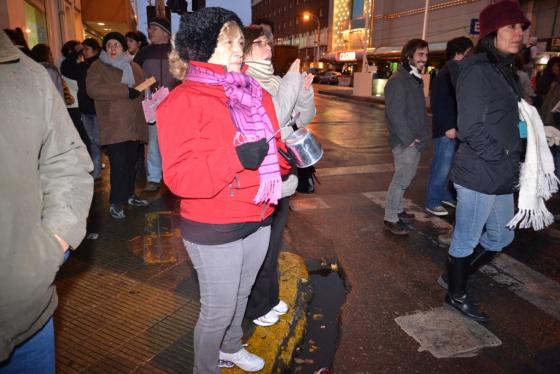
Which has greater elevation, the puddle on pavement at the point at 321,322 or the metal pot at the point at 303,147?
Result: the metal pot at the point at 303,147

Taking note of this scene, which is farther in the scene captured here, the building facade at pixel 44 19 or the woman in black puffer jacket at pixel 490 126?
the building facade at pixel 44 19

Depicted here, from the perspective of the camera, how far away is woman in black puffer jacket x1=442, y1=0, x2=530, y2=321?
9.12ft

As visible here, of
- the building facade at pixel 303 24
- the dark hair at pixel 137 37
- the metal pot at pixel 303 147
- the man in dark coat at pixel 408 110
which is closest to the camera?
the metal pot at pixel 303 147

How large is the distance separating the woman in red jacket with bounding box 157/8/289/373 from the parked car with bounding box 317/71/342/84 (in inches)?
1723

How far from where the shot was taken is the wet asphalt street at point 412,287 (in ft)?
8.97

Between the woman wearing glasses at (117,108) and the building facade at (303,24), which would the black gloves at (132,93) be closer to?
the woman wearing glasses at (117,108)

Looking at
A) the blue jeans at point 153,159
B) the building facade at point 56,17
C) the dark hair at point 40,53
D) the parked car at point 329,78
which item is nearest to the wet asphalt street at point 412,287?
the blue jeans at point 153,159

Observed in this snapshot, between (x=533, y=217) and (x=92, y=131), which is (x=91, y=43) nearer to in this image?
(x=92, y=131)

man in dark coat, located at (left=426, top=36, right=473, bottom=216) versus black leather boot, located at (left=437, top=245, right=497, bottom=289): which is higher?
man in dark coat, located at (left=426, top=36, right=473, bottom=216)

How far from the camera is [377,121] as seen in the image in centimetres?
1509

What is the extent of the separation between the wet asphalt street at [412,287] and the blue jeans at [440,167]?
0.27 meters

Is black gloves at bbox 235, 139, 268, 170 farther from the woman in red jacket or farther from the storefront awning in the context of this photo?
the storefront awning

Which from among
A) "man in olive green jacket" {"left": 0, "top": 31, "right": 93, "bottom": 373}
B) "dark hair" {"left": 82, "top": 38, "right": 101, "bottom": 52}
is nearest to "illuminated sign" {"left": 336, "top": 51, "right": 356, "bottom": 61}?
"dark hair" {"left": 82, "top": 38, "right": 101, "bottom": 52}

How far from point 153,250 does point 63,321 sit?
1246mm
